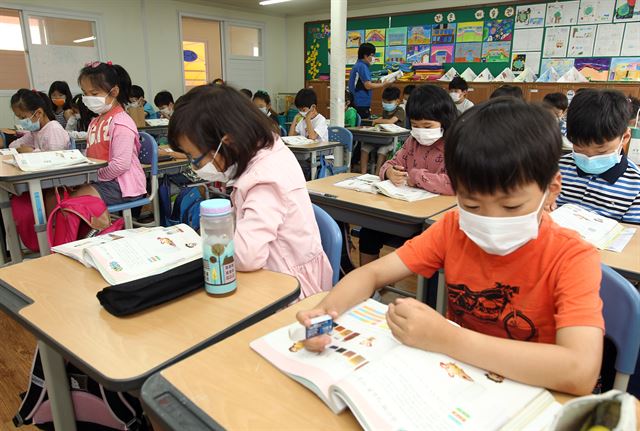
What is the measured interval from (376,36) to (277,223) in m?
7.59

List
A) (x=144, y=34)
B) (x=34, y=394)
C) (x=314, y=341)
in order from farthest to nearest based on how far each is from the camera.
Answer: (x=144, y=34) → (x=34, y=394) → (x=314, y=341)

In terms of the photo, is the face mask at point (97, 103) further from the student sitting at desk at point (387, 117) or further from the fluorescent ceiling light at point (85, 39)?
the fluorescent ceiling light at point (85, 39)

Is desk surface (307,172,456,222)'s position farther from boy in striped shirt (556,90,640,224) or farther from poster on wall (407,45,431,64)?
poster on wall (407,45,431,64)

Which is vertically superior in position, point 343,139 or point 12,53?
point 12,53

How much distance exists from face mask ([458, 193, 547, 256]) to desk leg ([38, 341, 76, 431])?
3.21 ft

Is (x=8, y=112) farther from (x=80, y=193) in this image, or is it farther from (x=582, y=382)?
(x=582, y=382)

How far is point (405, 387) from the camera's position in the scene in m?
0.64

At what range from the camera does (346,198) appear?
83.5 inches

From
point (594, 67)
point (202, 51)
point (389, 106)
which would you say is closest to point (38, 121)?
point (389, 106)

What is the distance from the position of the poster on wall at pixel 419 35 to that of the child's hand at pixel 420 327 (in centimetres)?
740

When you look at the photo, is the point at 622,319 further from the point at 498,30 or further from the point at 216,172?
the point at 498,30

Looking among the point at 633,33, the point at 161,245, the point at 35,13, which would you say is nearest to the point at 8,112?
the point at 35,13

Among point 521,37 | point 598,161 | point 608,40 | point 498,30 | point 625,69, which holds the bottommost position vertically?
point 598,161

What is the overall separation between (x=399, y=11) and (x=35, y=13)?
5.51 metres
